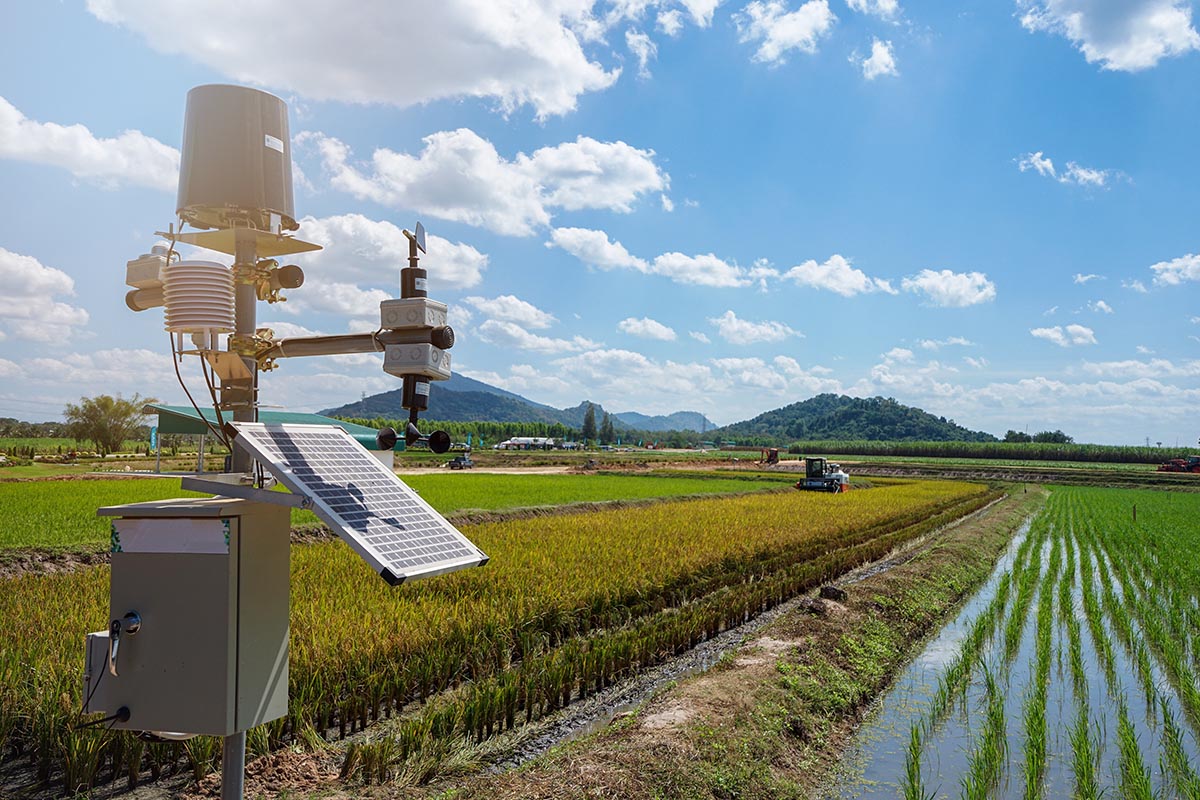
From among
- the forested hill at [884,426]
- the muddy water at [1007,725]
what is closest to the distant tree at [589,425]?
the forested hill at [884,426]

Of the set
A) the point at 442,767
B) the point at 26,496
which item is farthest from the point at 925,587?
the point at 26,496

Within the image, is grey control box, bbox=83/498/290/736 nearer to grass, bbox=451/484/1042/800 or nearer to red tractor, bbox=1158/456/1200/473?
grass, bbox=451/484/1042/800

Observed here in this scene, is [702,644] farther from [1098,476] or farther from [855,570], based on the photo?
[1098,476]

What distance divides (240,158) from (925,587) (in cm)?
1237

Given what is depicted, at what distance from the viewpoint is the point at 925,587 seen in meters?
12.6

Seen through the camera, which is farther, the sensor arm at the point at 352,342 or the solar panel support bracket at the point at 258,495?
the sensor arm at the point at 352,342

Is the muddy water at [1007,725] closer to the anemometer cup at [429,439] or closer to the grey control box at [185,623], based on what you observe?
the anemometer cup at [429,439]

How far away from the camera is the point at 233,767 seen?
11.6 ft

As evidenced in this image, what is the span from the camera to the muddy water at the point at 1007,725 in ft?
19.2

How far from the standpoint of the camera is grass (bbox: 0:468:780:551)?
13156mm

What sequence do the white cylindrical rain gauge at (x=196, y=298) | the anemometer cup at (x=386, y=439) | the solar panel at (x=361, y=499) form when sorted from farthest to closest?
the anemometer cup at (x=386, y=439)
the white cylindrical rain gauge at (x=196, y=298)
the solar panel at (x=361, y=499)

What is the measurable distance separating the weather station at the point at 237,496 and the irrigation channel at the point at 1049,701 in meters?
4.38

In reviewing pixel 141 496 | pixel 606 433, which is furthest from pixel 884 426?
pixel 141 496

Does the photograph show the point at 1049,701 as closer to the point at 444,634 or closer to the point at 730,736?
the point at 730,736
